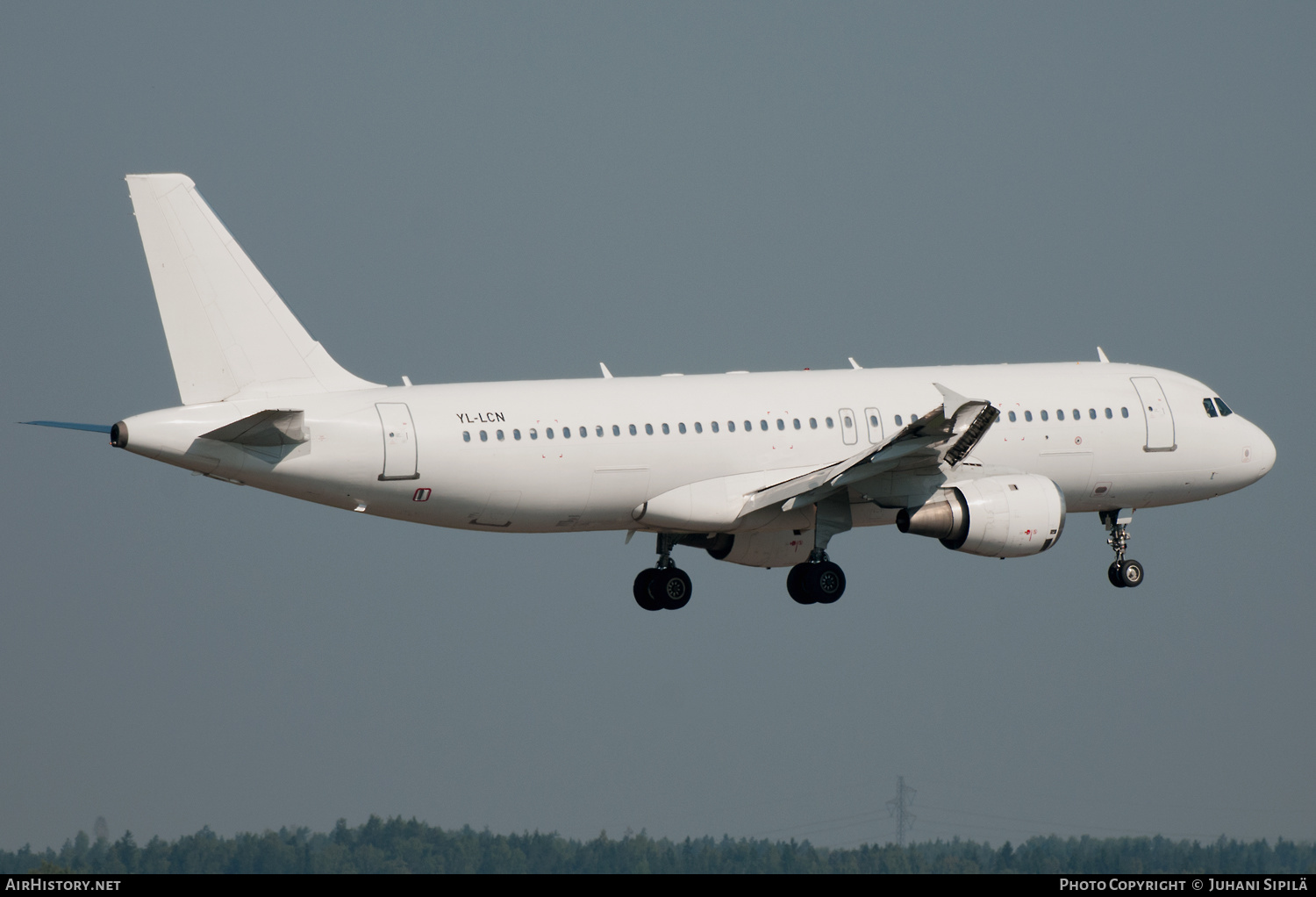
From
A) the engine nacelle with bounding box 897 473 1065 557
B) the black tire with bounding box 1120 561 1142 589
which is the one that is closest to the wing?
the engine nacelle with bounding box 897 473 1065 557

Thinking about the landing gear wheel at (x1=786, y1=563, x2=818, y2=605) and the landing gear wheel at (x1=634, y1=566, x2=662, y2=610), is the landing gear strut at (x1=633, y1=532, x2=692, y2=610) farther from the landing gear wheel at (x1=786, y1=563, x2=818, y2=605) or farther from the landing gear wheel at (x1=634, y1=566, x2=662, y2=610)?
the landing gear wheel at (x1=786, y1=563, x2=818, y2=605)

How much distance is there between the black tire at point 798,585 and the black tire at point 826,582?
0.17 metres

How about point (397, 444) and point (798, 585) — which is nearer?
point (397, 444)

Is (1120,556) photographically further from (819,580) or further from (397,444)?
(397,444)

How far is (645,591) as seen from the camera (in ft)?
166

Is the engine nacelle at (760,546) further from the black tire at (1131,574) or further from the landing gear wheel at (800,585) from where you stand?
the black tire at (1131,574)

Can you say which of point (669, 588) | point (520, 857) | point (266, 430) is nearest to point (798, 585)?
point (669, 588)

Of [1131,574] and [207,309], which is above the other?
[207,309]

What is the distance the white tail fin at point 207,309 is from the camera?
4322 centimetres

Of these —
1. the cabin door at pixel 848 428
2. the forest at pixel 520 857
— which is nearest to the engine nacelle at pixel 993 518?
the cabin door at pixel 848 428

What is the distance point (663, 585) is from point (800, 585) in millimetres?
3861

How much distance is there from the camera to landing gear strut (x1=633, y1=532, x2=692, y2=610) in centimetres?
5050

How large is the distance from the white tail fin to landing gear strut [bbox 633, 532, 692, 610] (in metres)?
10.4
